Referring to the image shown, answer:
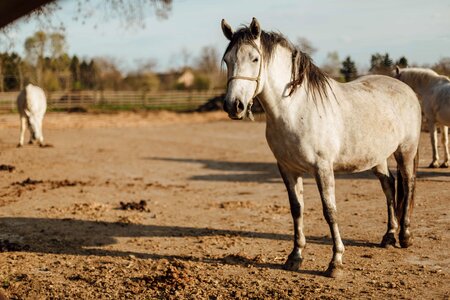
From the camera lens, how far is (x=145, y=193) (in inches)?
368

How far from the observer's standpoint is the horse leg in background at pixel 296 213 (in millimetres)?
5051

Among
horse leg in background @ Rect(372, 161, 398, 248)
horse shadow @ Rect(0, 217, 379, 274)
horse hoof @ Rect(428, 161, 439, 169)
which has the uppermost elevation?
horse leg in background @ Rect(372, 161, 398, 248)

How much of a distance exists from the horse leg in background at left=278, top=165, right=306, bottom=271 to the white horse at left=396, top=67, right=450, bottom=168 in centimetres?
542

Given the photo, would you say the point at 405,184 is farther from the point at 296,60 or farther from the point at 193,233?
the point at 193,233

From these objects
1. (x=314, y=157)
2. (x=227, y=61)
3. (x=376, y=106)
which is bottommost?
(x=314, y=157)

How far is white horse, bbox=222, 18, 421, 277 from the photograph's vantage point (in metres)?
4.45

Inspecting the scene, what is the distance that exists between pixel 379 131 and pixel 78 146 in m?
12.5

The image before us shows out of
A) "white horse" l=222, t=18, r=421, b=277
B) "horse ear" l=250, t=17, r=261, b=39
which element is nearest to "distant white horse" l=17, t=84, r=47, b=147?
"white horse" l=222, t=18, r=421, b=277

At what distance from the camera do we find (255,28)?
443 cm

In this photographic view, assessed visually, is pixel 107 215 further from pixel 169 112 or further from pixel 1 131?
pixel 169 112

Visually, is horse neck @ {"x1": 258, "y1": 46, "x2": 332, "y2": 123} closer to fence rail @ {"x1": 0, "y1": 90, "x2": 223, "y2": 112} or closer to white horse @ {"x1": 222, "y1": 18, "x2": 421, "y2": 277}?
white horse @ {"x1": 222, "y1": 18, "x2": 421, "y2": 277}

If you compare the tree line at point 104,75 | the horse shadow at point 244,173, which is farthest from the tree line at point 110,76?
Result: the horse shadow at point 244,173

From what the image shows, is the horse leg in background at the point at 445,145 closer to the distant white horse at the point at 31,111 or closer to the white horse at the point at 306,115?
the white horse at the point at 306,115

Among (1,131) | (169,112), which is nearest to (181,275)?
(1,131)
